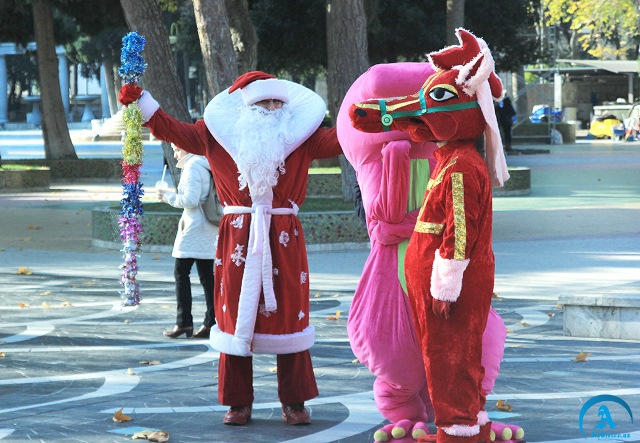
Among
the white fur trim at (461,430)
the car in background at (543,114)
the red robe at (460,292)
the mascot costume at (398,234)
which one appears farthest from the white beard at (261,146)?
the car in background at (543,114)

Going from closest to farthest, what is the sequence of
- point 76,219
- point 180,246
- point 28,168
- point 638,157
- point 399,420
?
point 399,420, point 180,246, point 76,219, point 28,168, point 638,157

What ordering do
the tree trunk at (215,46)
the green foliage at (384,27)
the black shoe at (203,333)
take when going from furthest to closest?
the green foliage at (384,27)
the tree trunk at (215,46)
the black shoe at (203,333)

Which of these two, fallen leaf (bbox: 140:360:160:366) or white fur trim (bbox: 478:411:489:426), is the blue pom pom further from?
white fur trim (bbox: 478:411:489:426)

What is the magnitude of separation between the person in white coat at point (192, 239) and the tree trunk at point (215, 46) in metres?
5.50

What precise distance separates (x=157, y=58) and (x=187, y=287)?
7.04m

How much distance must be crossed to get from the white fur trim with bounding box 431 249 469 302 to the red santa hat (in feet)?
6.18

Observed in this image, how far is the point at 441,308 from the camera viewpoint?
524cm

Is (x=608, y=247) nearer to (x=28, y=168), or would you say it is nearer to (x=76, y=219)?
(x=76, y=219)

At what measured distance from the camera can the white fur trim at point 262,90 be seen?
6.70 metres

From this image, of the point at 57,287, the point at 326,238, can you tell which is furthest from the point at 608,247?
the point at 57,287

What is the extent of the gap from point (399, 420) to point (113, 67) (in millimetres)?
61702

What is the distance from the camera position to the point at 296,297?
6.62m

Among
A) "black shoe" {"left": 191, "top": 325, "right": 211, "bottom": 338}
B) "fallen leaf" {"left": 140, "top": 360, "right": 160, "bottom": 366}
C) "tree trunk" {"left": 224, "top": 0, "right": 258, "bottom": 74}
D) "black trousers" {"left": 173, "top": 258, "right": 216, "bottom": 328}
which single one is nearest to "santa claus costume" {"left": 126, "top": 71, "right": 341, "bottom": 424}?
"fallen leaf" {"left": 140, "top": 360, "right": 160, "bottom": 366}

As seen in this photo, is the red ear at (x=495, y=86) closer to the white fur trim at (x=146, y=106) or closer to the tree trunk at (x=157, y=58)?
the white fur trim at (x=146, y=106)
